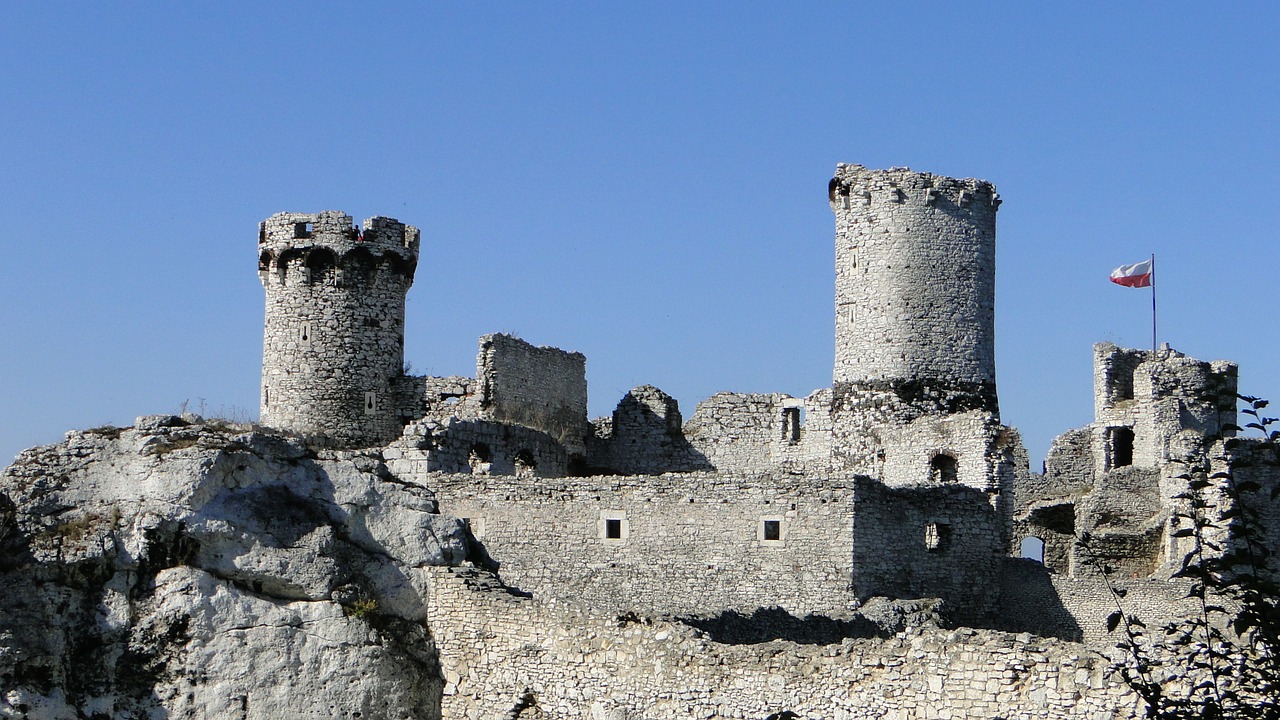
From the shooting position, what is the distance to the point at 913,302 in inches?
1496

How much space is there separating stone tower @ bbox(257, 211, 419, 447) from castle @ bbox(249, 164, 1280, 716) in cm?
4

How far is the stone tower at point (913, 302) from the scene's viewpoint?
37.9 m

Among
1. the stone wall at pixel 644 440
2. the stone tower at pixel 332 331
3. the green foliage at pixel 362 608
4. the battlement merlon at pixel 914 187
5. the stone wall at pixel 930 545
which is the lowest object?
the green foliage at pixel 362 608

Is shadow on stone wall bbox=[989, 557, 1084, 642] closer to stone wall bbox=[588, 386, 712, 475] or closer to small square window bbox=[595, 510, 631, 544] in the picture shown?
small square window bbox=[595, 510, 631, 544]

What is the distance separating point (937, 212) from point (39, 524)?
824 inches

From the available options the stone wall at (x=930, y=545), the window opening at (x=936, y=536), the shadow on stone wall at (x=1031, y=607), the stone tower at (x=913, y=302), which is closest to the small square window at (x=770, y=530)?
the stone wall at (x=930, y=545)

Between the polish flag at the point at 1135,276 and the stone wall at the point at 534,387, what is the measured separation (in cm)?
A: 1216

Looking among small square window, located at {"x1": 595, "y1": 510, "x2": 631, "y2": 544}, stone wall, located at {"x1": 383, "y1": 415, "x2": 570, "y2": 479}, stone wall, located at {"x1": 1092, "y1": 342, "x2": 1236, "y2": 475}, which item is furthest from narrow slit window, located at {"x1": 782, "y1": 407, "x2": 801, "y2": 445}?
small square window, located at {"x1": 595, "y1": 510, "x2": 631, "y2": 544}

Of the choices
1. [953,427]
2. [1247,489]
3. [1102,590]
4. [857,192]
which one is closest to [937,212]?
[857,192]

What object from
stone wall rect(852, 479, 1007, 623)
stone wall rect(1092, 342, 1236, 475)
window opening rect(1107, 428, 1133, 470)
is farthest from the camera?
window opening rect(1107, 428, 1133, 470)

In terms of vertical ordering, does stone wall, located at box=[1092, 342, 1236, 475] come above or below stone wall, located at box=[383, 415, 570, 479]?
above

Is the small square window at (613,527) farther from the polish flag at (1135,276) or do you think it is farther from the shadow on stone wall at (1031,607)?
the polish flag at (1135,276)

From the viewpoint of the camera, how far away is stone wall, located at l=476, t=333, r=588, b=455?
38.8 m

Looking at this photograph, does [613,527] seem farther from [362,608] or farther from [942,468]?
[362,608]
